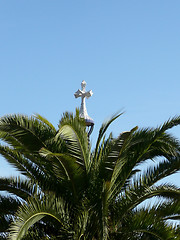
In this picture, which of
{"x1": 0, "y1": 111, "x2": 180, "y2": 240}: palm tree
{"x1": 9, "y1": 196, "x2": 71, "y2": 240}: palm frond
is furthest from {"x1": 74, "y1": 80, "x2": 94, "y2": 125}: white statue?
{"x1": 9, "y1": 196, "x2": 71, "y2": 240}: palm frond

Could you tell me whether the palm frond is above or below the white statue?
below

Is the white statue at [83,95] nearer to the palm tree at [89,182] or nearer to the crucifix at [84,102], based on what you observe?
the crucifix at [84,102]

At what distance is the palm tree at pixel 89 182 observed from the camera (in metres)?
11.6

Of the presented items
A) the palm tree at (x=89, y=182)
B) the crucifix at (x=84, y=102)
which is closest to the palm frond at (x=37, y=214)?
the palm tree at (x=89, y=182)

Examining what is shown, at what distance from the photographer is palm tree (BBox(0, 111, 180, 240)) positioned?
11602 millimetres

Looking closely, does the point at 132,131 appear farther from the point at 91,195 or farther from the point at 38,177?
the point at 38,177

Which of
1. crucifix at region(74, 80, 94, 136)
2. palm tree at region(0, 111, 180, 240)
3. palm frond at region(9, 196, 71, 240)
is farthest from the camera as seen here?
crucifix at region(74, 80, 94, 136)

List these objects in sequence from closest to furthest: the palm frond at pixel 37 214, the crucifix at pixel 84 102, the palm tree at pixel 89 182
A: the palm frond at pixel 37 214 → the palm tree at pixel 89 182 → the crucifix at pixel 84 102

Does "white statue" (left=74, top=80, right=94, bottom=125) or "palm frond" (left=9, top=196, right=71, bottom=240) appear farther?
"white statue" (left=74, top=80, right=94, bottom=125)

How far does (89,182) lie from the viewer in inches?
484

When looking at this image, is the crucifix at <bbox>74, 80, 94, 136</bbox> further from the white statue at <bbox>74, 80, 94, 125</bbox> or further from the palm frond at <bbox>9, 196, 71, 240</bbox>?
the palm frond at <bbox>9, 196, 71, 240</bbox>

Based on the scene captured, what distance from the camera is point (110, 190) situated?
38.8 ft

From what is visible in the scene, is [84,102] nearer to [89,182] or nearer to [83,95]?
[83,95]

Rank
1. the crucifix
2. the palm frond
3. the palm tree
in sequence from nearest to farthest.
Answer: the palm frond < the palm tree < the crucifix
